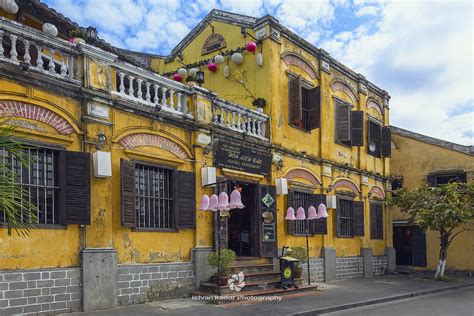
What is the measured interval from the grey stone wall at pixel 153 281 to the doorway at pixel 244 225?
307 centimetres

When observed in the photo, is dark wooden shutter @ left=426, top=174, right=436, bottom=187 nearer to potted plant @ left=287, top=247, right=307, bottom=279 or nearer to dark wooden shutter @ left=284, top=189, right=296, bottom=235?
dark wooden shutter @ left=284, top=189, right=296, bottom=235

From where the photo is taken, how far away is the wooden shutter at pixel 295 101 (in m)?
16.3

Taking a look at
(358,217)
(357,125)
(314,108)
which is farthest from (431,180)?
(314,108)

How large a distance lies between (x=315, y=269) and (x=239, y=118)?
616 cm

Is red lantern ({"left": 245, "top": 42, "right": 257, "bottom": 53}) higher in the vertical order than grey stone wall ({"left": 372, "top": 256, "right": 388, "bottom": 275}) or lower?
higher

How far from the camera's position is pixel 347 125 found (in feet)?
62.6

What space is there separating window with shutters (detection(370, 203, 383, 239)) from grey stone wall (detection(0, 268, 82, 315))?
14.7 meters

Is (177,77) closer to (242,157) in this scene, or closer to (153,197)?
(242,157)

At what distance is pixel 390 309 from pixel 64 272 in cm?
775

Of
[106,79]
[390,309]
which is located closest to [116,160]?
[106,79]

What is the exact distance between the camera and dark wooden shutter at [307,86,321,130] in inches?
678

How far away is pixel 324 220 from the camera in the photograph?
56.5 feet

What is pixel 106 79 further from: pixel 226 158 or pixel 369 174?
pixel 369 174

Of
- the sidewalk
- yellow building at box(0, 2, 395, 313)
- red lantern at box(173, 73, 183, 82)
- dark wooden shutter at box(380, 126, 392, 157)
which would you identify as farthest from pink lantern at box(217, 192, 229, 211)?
dark wooden shutter at box(380, 126, 392, 157)
